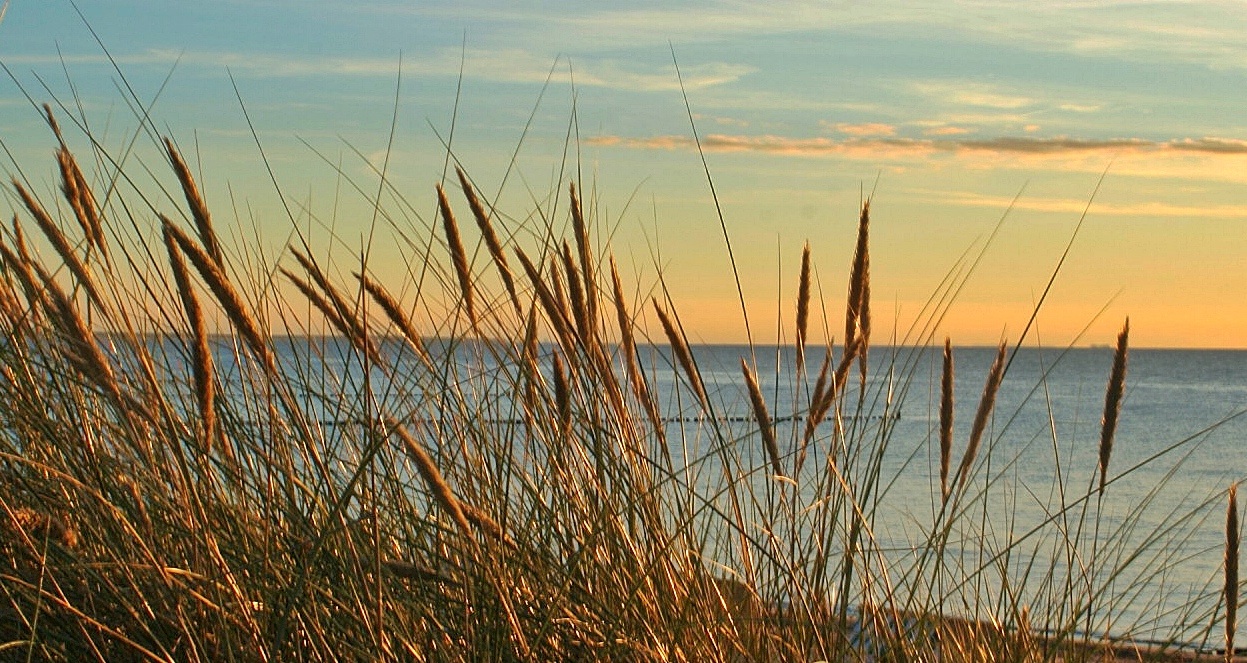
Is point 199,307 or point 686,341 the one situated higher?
point 199,307

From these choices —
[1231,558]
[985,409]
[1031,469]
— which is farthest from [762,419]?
[1031,469]

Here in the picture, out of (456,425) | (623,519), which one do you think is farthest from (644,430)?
(456,425)

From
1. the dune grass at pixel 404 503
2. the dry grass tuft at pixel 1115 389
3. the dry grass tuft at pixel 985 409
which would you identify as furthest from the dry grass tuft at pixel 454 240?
the dry grass tuft at pixel 1115 389

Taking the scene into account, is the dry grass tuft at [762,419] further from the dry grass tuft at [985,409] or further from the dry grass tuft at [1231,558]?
the dry grass tuft at [1231,558]

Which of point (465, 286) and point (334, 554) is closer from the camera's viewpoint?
point (334, 554)

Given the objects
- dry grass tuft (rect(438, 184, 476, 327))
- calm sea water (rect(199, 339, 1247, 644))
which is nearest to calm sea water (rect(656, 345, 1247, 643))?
calm sea water (rect(199, 339, 1247, 644))

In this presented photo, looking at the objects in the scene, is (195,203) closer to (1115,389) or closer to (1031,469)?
(1115,389)

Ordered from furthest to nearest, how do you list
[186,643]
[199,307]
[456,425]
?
[456,425] → [186,643] → [199,307]

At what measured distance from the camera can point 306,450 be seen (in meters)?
1.97

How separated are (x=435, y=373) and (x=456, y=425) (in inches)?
7.7

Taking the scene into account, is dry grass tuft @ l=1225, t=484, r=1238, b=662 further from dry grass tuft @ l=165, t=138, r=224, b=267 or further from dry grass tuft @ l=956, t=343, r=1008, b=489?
dry grass tuft @ l=165, t=138, r=224, b=267

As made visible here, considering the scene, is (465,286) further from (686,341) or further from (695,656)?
(695,656)

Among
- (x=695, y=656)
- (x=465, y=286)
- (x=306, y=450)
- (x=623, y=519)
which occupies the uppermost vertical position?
(x=465, y=286)

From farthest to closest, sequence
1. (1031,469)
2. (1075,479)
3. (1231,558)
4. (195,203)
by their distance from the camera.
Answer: (1031,469), (1075,479), (1231,558), (195,203)
